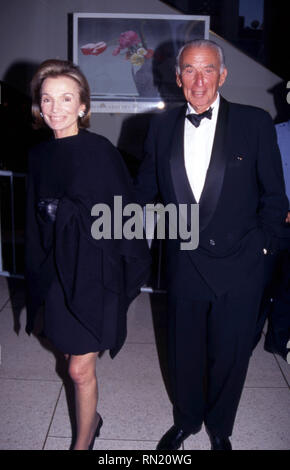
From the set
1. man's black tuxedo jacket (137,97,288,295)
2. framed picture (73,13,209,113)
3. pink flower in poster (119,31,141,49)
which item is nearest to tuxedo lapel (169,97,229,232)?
man's black tuxedo jacket (137,97,288,295)

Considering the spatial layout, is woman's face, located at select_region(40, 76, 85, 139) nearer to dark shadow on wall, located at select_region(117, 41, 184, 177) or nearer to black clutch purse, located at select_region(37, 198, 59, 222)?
black clutch purse, located at select_region(37, 198, 59, 222)

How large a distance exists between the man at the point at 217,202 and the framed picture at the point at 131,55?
2.73 metres

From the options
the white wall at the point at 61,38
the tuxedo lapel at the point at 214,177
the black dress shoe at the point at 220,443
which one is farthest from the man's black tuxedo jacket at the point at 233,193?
the white wall at the point at 61,38

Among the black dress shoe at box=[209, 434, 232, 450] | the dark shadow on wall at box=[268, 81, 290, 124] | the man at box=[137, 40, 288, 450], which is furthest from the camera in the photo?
the dark shadow on wall at box=[268, 81, 290, 124]

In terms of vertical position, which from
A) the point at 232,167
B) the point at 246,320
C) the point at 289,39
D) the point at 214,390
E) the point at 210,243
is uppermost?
the point at 289,39

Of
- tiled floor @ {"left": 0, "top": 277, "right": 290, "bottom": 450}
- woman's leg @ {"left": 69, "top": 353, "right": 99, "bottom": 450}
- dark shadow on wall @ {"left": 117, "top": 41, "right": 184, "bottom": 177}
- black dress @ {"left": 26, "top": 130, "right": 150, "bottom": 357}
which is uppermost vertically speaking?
dark shadow on wall @ {"left": 117, "top": 41, "right": 184, "bottom": 177}

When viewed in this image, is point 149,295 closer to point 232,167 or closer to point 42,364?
point 42,364

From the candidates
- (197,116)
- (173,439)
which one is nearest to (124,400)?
(173,439)

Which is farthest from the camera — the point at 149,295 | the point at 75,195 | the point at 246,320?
the point at 149,295

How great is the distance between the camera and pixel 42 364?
265 centimetres

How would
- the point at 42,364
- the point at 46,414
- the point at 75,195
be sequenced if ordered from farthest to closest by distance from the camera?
the point at 42,364 → the point at 46,414 → the point at 75,195

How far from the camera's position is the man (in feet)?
5.31
